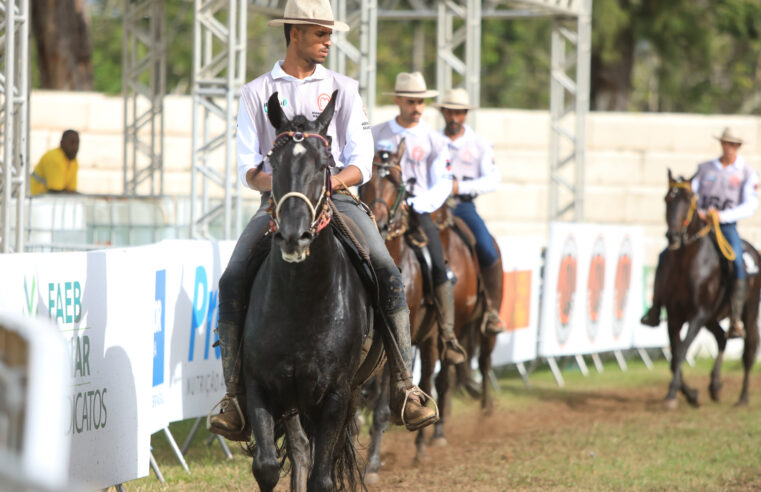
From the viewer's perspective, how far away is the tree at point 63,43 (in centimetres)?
2533

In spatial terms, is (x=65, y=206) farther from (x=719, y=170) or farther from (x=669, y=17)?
(x=669, y=17)

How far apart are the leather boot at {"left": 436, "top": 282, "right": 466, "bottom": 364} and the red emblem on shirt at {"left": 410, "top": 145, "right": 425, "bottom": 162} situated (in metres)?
1.04

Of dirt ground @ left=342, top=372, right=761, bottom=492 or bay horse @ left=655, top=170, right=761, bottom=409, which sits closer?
dirt ground @ left=342, top=372, right=761, bottom=492

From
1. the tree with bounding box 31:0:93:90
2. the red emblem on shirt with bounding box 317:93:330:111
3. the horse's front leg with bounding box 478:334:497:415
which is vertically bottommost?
the horse's front leg with bounding box 478:334:497:415

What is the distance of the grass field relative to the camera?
352 inches

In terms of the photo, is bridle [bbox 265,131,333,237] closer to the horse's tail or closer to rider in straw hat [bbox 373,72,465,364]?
the horse's tail

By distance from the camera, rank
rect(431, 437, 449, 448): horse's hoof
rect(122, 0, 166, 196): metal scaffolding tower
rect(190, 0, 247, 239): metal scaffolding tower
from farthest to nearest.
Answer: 1. rect(122, 0, 166, 196): metal scaffolding tower
2. rect(190, 0, 247, 239): metal scaffolding tower
3. rect(431, 437, 449, 448): horse's hoof

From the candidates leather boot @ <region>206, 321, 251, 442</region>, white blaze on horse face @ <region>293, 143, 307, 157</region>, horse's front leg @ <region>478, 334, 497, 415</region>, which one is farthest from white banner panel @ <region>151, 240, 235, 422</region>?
horse's front leg @ <region>478, 334, 497, 415</region>

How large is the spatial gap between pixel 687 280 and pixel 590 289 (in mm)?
2654

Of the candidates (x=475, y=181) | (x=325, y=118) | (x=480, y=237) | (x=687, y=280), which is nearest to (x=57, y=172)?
(x=475, y=181)

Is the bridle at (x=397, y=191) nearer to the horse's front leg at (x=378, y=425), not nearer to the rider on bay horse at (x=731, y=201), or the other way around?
the horse's front leg at (x=378, y=425)

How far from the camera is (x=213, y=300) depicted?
370 inches

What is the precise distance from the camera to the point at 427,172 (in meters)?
10.1

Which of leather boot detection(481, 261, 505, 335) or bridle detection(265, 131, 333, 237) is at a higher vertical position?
bridle detection(265, 131, 333, 237)
